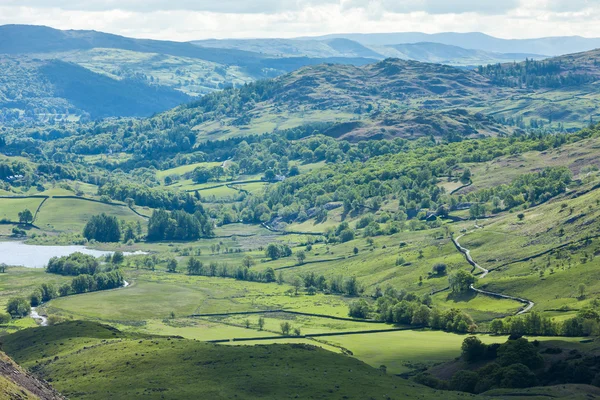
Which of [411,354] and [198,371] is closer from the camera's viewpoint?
[198,371]

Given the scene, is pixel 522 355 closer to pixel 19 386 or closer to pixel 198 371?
pixel 198 371

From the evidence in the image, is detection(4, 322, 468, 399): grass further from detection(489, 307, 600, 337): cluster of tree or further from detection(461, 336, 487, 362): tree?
detection(489, 307, 600, 337): cluster of tree

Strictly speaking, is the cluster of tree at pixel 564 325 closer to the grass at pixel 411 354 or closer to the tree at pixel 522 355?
the grass at pixel 411 354

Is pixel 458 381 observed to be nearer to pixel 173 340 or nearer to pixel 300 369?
pixel 300 369

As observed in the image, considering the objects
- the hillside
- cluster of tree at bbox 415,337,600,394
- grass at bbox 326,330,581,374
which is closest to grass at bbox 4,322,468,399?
cluster of tree at bbox 415,337,600,394

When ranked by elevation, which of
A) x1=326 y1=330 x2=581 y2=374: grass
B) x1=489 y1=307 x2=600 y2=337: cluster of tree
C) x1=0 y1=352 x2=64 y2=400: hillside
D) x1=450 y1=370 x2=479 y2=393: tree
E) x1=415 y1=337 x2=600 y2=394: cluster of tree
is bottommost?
x1=326 y1=330 x2=581 y2=374: grass

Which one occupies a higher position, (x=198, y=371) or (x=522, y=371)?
(x=522, y=371)

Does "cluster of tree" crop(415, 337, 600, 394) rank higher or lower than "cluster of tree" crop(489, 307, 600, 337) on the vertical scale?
higher

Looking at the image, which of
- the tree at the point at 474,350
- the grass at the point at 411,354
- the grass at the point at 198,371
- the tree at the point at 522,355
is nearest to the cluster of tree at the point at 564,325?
the grass at the point at 411,354

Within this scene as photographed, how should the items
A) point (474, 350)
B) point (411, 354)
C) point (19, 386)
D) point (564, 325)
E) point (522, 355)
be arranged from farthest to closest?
1. point (564, 325)
2. point (411, 354)
3. point (474, 350)
4. point (522, 355)
5. point (19, 386)

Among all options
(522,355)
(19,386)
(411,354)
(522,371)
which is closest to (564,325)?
(411,354)

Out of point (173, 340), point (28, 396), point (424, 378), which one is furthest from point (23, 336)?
point (28, 396)
